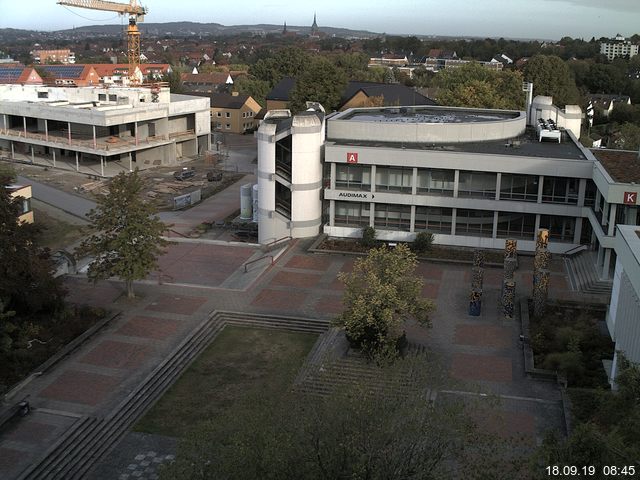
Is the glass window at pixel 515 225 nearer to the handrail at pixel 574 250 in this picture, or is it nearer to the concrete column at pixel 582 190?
the handrail at pixel 574 250

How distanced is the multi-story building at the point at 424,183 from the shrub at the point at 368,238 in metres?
1.09

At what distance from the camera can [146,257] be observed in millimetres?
31906

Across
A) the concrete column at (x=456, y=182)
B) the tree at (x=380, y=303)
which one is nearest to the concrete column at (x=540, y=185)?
the concrete column at (x=456, y=182)

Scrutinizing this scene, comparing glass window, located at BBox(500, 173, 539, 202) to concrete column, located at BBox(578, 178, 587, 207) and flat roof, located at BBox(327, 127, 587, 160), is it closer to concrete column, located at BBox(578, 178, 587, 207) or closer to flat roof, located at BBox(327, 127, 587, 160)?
flat roof, located at BBox(327, 127, 587, 160)

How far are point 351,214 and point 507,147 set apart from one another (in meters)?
10.3

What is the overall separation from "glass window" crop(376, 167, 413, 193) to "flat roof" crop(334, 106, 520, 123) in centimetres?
514

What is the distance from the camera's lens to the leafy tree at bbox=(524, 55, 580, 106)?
3433 inches

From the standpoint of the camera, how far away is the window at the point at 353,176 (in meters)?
42.2

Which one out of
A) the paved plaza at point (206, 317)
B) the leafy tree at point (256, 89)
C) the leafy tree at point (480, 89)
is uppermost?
the leafy tree at point (480, 89)

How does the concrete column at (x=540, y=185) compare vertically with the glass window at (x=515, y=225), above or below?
above

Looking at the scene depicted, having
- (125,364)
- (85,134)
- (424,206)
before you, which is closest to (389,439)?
(125,364)

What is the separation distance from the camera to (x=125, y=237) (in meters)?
31.5

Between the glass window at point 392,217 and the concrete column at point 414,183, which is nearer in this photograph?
the concrete column at point 414,183

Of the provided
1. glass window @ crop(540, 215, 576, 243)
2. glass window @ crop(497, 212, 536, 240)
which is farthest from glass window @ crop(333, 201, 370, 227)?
glass window @ crop(540, 215, 576, 243)
